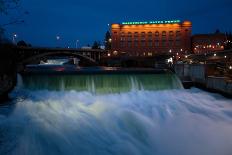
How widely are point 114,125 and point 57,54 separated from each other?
56.8 meters

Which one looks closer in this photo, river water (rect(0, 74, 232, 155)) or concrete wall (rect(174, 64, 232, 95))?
river water (rect(0, 74, 232, 155))

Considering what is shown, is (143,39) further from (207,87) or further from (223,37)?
(207,87)

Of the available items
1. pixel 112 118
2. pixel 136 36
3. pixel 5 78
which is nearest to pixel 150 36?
pixel 136 36

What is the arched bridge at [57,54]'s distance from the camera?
58.2m

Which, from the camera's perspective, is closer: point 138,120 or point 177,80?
point 138,120

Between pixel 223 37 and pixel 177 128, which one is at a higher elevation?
pixel 223 37

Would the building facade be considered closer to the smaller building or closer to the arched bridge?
the smaller building

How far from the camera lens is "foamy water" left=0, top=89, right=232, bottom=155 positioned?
10.7 metres

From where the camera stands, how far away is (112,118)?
14.6 meters

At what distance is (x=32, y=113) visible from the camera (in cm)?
1530

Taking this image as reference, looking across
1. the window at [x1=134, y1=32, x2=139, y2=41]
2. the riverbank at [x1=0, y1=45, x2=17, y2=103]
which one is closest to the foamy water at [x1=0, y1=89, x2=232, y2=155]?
the riverbank at [x1=0, y1=45, x2=17, y2=103]

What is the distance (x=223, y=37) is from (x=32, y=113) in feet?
364

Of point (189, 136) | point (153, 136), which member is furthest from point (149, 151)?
point (189, 136)

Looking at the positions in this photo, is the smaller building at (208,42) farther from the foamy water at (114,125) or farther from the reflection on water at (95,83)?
the foamy water at (114,125)
